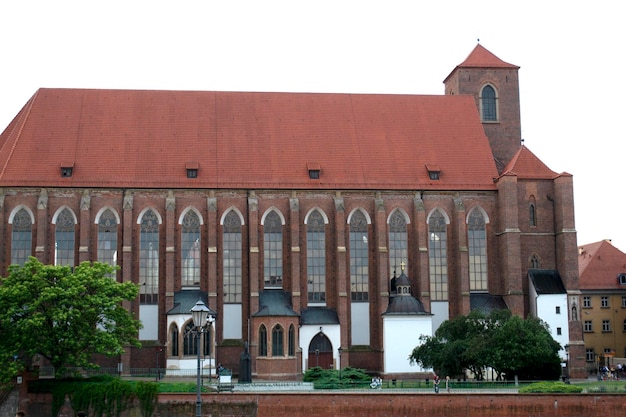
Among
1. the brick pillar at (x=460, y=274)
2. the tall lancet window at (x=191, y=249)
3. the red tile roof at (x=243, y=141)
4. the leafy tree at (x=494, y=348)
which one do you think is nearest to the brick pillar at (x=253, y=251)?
the red tile roof at (x=243, y=141)

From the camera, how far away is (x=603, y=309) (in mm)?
80250

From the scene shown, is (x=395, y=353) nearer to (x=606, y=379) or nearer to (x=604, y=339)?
(x=606, y=379)

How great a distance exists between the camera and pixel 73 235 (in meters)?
64.0

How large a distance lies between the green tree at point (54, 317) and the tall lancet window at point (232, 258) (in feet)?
42.2

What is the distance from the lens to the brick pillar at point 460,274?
6512 centimetres

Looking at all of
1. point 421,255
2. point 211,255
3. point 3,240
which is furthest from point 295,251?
point 3,240

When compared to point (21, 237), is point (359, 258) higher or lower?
lower

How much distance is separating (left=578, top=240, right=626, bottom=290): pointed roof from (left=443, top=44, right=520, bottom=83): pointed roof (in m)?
20.2

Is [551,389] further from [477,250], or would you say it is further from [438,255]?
[477,250]

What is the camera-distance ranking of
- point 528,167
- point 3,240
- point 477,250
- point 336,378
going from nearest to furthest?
point 336,378
point 3,240
point 477,250
point 528,167

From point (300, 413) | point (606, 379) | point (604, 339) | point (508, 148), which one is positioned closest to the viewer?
point (300, 413)

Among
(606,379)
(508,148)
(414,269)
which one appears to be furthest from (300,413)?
(508,148)

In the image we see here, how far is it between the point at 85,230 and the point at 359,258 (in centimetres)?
1987

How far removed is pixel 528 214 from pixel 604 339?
62.7 ft
